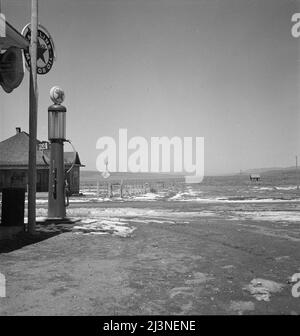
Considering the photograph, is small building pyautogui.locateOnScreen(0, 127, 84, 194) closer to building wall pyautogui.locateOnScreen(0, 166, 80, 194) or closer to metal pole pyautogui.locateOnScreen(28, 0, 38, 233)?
building wall pyautogui.locateOnScreen(0, 166, 80, 194)

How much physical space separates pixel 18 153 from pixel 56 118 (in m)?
23.0

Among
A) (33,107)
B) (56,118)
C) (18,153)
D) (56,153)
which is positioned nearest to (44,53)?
(56,118)

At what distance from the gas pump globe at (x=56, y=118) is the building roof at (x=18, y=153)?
19492 mm

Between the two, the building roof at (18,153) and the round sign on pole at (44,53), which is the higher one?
the round sign on pole at (44,53)

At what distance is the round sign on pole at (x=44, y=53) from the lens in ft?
35.4

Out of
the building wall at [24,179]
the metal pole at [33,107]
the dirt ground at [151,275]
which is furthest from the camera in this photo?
the building wall at [24,179]

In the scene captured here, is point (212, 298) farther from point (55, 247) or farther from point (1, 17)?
point (1, 17)

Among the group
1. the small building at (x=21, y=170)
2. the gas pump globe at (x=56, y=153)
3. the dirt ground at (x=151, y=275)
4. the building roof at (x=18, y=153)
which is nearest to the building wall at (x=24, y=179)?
the small building at (x=21, y=170)

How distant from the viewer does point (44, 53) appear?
1101 cm

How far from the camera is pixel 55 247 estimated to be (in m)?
7.75

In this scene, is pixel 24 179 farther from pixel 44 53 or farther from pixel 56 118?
pixel 44 53

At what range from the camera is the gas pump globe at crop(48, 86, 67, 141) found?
12.0m

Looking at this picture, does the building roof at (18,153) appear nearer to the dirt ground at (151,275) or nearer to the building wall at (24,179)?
the building wall at (24,179)

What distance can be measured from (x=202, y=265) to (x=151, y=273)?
1.10m
